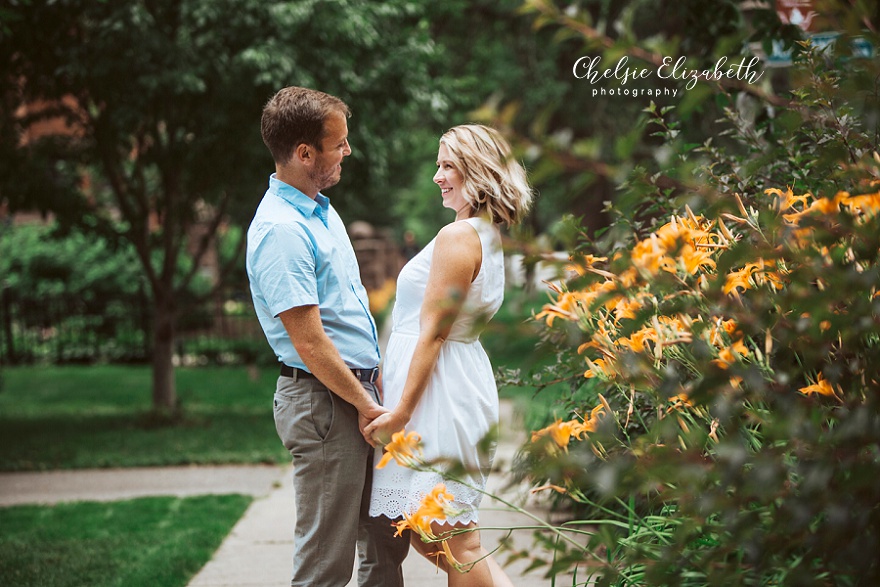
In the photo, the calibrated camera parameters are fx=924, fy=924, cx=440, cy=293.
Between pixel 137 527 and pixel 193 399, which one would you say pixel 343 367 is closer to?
pixel 137 527

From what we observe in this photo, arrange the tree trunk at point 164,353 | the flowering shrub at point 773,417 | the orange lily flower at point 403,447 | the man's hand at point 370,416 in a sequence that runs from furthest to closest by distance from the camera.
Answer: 1. the tree trunk at point 164,353
2. the man's hand at point 370,416
3. the orange lily flower at point 403,447
4. the flowering shrub at point 773,417

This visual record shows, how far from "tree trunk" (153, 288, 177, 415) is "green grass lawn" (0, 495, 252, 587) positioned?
3077 millimetres

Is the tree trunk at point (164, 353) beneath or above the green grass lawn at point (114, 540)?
above

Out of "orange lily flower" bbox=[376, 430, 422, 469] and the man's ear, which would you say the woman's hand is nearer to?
"orange lily flower" bbox=[376, 430, 422, 469]

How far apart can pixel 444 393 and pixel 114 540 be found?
2933mm

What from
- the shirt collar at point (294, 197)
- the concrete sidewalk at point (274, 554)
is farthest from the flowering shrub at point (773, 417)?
the concrete sidewalk at point (274, 554)

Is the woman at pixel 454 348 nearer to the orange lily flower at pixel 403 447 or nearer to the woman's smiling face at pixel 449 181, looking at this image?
the woman's smiling face at pixel 449 181

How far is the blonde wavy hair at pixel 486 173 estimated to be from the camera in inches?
115

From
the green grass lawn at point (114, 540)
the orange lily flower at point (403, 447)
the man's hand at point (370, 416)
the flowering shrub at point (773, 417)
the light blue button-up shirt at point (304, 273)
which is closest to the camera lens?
the flowering shrub at point (773, 417)

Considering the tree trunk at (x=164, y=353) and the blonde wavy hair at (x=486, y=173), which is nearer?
the blonde wavy hair at (x=486, y=173)

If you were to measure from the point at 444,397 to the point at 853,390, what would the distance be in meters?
1.54

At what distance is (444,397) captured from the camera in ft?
9.80

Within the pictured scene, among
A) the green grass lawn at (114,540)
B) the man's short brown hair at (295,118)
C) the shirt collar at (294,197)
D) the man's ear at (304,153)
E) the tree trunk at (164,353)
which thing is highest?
the man's short brown hair at (295,118)

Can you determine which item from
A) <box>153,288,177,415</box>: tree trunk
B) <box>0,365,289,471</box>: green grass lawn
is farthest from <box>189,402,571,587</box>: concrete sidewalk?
<box>153,288,177,415</box>: tree trunk
